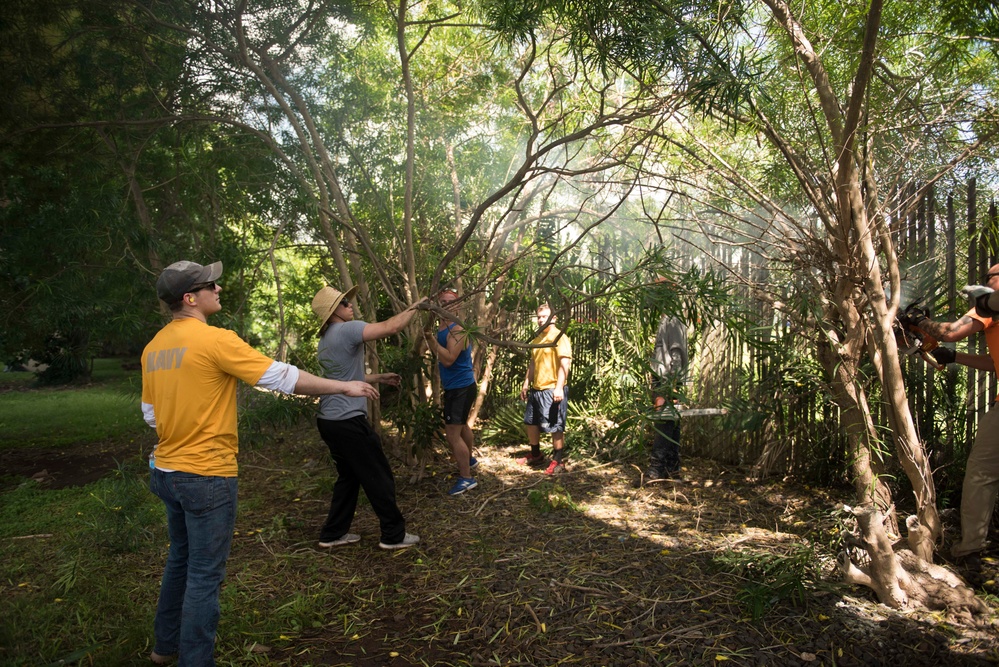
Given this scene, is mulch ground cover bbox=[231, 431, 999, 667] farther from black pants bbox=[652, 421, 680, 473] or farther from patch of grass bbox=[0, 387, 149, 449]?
patch of grass bbox=[0, 387, 149, 449]

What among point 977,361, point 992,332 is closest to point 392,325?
point 992,332

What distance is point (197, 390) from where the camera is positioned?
2.73m

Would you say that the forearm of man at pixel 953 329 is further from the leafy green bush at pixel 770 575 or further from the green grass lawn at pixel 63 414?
the green grass lawn at pixel 63 414

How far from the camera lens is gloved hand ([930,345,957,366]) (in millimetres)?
3873

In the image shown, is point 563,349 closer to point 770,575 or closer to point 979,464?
point 770,575

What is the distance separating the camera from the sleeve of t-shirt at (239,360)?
2.72m

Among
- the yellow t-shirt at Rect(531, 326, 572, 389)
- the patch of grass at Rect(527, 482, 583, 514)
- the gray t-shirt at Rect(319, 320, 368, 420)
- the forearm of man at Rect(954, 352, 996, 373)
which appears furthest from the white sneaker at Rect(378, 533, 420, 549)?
the forearm of man at Rect(954, 352, 996, 373)

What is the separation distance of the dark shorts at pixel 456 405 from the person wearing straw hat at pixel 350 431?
104 centimetres

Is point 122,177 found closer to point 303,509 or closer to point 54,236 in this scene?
point 54,236

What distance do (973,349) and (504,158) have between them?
20.0 feet

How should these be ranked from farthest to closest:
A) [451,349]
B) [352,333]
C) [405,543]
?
[451,349], [405,543], [352,333]

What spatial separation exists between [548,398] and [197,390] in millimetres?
3981

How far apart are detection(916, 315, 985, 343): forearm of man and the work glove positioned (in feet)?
0.25

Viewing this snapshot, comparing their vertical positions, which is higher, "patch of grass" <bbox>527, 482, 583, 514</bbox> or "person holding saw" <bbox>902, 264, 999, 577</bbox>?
"person holding saw" <bbox>902, 264, 999, 577</bbox>
